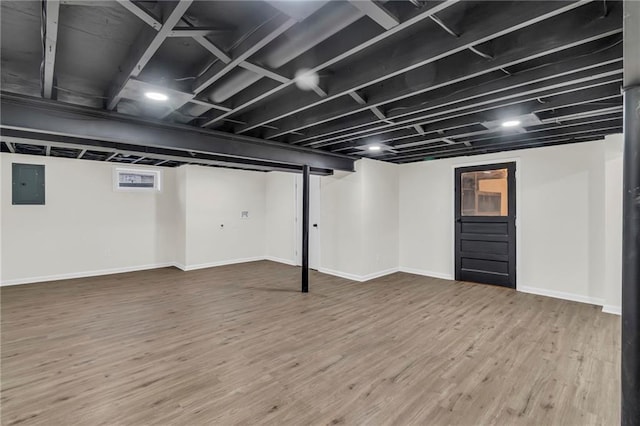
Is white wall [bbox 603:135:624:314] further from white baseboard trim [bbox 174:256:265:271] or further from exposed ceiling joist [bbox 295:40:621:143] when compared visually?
white baseboard trim [bbox 174:256:265:271]

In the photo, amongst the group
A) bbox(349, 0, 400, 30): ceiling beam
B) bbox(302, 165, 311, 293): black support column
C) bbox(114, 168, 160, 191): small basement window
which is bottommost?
bbox(302, 165, 311, 293): black support column

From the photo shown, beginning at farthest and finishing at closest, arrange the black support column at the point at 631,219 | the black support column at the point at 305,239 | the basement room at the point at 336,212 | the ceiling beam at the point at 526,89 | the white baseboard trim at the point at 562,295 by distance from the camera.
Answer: the black support column at the point at 305,239, the white baseboard trim at the point at 562,295, the ceiling beam at the point at 526,89, the basement room at the point at 336,212, the black support column at the point at 631,219

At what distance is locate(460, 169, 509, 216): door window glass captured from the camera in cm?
528

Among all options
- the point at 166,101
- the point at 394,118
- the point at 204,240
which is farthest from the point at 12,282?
the point at 394,118

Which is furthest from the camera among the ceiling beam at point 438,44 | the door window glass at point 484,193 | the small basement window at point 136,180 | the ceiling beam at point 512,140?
the small basement window at point 136,180

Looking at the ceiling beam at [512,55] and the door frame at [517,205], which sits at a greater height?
the ceiling beam at [512,55]

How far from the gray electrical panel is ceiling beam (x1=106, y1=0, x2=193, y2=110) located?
4410 millimetres

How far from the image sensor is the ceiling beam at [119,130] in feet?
8.73

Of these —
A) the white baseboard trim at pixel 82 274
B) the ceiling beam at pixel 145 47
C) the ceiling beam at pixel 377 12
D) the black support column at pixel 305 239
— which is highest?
the ceiling beam at pixel 145 47

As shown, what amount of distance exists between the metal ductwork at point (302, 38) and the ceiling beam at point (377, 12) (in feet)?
0.18

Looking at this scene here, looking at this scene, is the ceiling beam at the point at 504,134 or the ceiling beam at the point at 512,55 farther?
the ceiling beam at the point at 504,134

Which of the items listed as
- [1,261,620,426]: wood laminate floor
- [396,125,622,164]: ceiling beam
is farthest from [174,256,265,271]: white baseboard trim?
[396,125,622,164]: ceiling beam

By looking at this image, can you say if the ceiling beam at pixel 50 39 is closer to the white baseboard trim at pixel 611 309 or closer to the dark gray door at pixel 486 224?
the dark gray door at pixel 486 224

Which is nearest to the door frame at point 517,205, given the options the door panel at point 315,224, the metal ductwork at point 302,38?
the door panel at point 315,224
